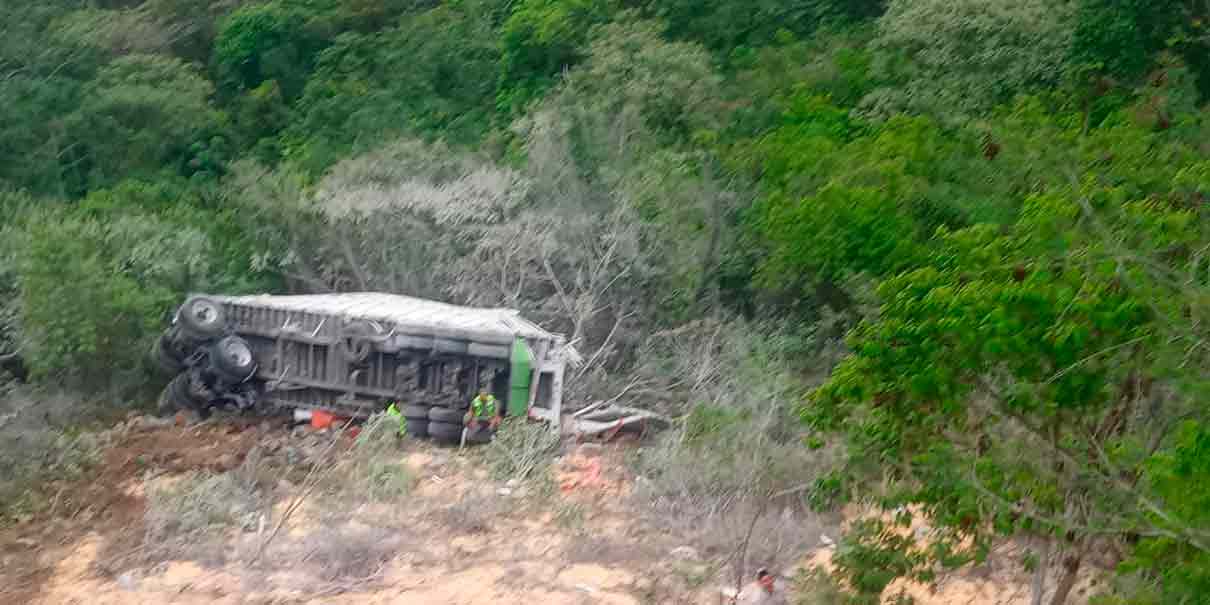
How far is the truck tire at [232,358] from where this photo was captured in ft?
47.4

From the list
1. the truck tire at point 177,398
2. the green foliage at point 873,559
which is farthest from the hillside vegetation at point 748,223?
the truck tire at point 177,398

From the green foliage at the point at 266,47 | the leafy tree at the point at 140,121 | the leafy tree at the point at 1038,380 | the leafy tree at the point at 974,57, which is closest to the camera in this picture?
the leafy tree at the point at 1038,380

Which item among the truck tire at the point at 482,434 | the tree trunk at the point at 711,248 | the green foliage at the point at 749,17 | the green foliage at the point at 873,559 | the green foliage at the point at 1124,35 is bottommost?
the truck tire at the point at 482,434

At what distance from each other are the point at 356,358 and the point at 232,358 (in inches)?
64.2

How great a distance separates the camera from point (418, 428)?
46.4 feet

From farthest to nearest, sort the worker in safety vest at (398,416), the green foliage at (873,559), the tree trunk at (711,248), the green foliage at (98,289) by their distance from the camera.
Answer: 1. the tree trunk at (711,248)
2. the green foliage at (98,289)
3. the worker in safety vest at (398,416)
4. the green foliage at (873,559)

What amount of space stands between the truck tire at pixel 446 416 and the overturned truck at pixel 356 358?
1 cm

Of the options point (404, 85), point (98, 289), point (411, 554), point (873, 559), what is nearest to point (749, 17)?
point (404, 85)

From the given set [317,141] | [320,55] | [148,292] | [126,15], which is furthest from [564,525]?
[126,15]

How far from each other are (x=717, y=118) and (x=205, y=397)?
31.7ft

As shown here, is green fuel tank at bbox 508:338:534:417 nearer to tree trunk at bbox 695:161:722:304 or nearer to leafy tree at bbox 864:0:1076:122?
tree trunk at bbox 695:161:722:304

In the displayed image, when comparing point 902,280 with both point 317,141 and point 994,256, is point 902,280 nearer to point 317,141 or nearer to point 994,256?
point 994,256

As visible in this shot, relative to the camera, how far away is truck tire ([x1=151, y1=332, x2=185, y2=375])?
1504 centimetres

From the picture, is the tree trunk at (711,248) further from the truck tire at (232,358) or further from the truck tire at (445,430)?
the truck tire at (232,358)
